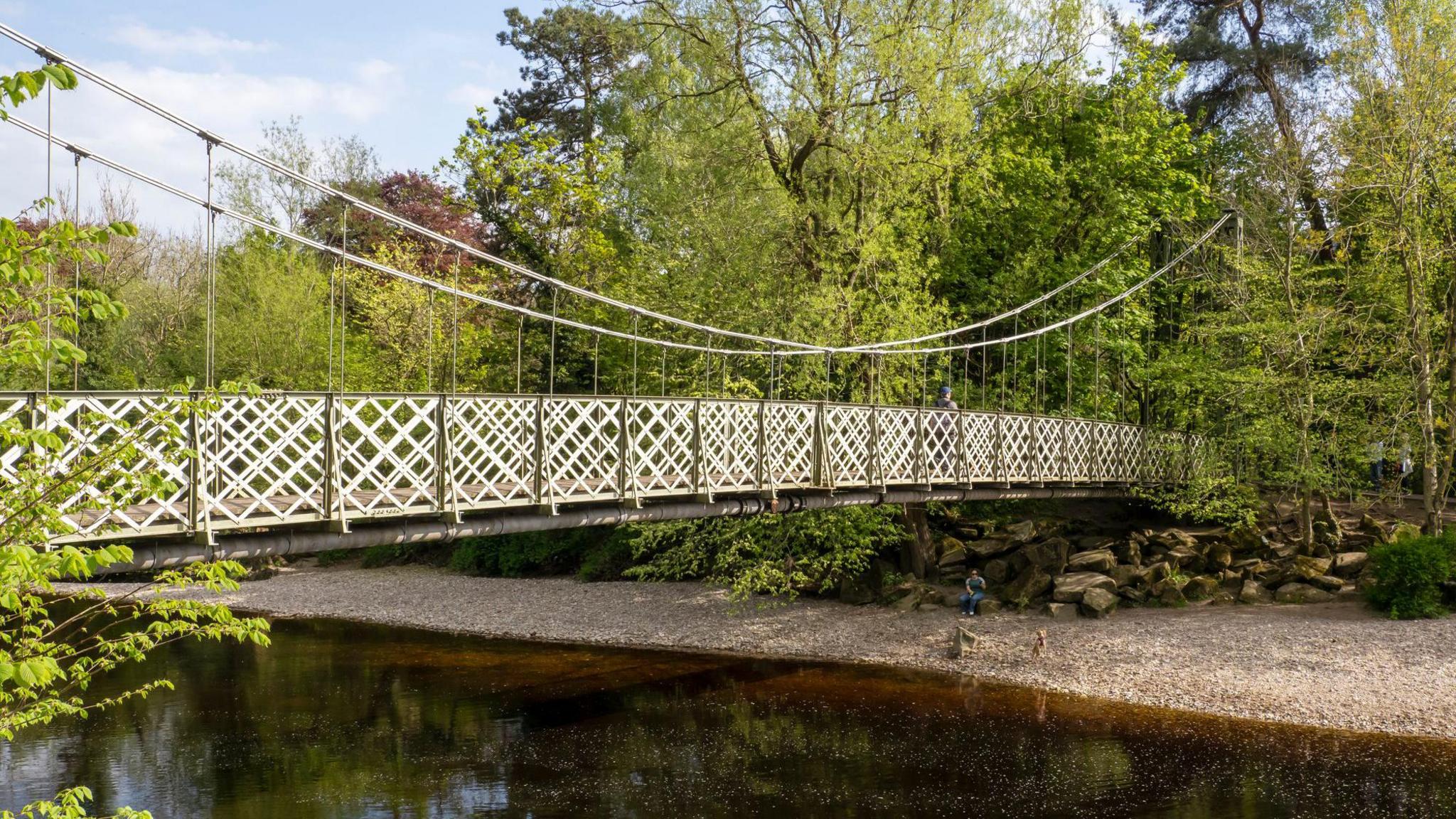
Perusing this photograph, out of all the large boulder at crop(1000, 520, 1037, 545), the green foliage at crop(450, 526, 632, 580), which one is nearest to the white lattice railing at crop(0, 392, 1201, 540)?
the large boulder at crop(1000, 520, 1037, 545)

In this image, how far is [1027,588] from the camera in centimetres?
1788

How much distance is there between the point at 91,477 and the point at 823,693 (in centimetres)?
1097

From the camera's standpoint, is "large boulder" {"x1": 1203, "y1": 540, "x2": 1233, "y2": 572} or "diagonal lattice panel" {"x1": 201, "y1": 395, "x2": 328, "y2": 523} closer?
"diagonal lattice panel" {"x1": 201, "y1": 395, "x2": 328, "y2": 523}

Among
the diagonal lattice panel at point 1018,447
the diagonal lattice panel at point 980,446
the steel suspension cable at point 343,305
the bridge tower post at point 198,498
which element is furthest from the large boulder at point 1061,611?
the bridge tower post at point 198,498

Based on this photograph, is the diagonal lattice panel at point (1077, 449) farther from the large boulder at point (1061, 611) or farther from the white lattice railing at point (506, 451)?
the large boulder at point (1061, 611)

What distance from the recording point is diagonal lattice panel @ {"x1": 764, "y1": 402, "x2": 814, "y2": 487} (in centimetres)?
1303

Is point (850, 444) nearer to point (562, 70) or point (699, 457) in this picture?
point (699, 457)

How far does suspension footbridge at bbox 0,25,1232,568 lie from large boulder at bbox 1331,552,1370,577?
2.51m

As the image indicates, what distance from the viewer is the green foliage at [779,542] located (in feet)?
55.8

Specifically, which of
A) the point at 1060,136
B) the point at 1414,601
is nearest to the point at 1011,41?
the point at 1060,136

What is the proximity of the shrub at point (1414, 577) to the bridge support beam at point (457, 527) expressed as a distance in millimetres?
6128

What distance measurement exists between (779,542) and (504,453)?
7.39 m

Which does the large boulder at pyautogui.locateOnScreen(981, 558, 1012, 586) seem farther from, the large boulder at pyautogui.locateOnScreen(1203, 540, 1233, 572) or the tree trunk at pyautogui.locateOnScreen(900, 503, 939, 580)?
the large boulder at pyautogui.locateOnScreen(1203, 540, 1233, 572)

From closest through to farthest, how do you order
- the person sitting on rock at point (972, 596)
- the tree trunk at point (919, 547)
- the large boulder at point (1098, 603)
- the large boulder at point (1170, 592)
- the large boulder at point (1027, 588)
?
the large boulder at point (1098, 603) < the large boulder at point (1170, 592) < the person sitting on rock at point (972, 596) < the large boulder at point (1027, 588) < the tree trunk at point (919, 547)
